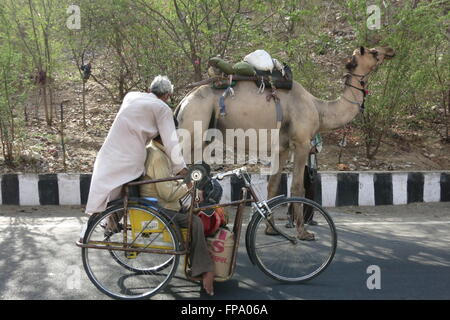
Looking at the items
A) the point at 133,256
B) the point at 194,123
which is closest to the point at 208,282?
the point at 133,256

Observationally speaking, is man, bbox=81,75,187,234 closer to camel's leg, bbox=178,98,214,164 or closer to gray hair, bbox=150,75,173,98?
gray hair, bbox=150,75,173,98

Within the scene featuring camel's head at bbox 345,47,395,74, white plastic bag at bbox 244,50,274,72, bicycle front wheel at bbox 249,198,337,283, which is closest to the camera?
bicycle front wheel at bbox 249,198,337,283

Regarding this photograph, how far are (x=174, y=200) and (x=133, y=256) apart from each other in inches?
23.9

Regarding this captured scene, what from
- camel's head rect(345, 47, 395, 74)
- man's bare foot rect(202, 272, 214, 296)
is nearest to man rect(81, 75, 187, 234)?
man's bare foot rect(202, 272, 214, 296)

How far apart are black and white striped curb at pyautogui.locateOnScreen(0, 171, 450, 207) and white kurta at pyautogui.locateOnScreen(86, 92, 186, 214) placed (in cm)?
381

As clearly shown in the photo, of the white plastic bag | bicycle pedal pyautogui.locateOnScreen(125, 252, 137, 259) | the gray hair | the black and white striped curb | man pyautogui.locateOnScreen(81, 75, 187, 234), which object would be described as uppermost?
the white plastic bag

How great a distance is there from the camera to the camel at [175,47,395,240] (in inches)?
265

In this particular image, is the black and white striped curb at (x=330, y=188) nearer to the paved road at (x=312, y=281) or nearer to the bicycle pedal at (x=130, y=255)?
the paved road at (x=312, y=281)

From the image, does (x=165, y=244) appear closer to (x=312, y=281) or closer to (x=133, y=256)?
(x=133, y=256)

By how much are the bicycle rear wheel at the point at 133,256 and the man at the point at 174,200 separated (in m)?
0.14

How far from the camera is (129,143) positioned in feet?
16.5

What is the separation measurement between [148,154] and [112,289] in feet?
4.07

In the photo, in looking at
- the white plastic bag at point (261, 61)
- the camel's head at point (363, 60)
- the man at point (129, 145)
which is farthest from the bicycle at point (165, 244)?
the camel's head at point (363, 60)

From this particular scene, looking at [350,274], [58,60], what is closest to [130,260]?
[350,274]
